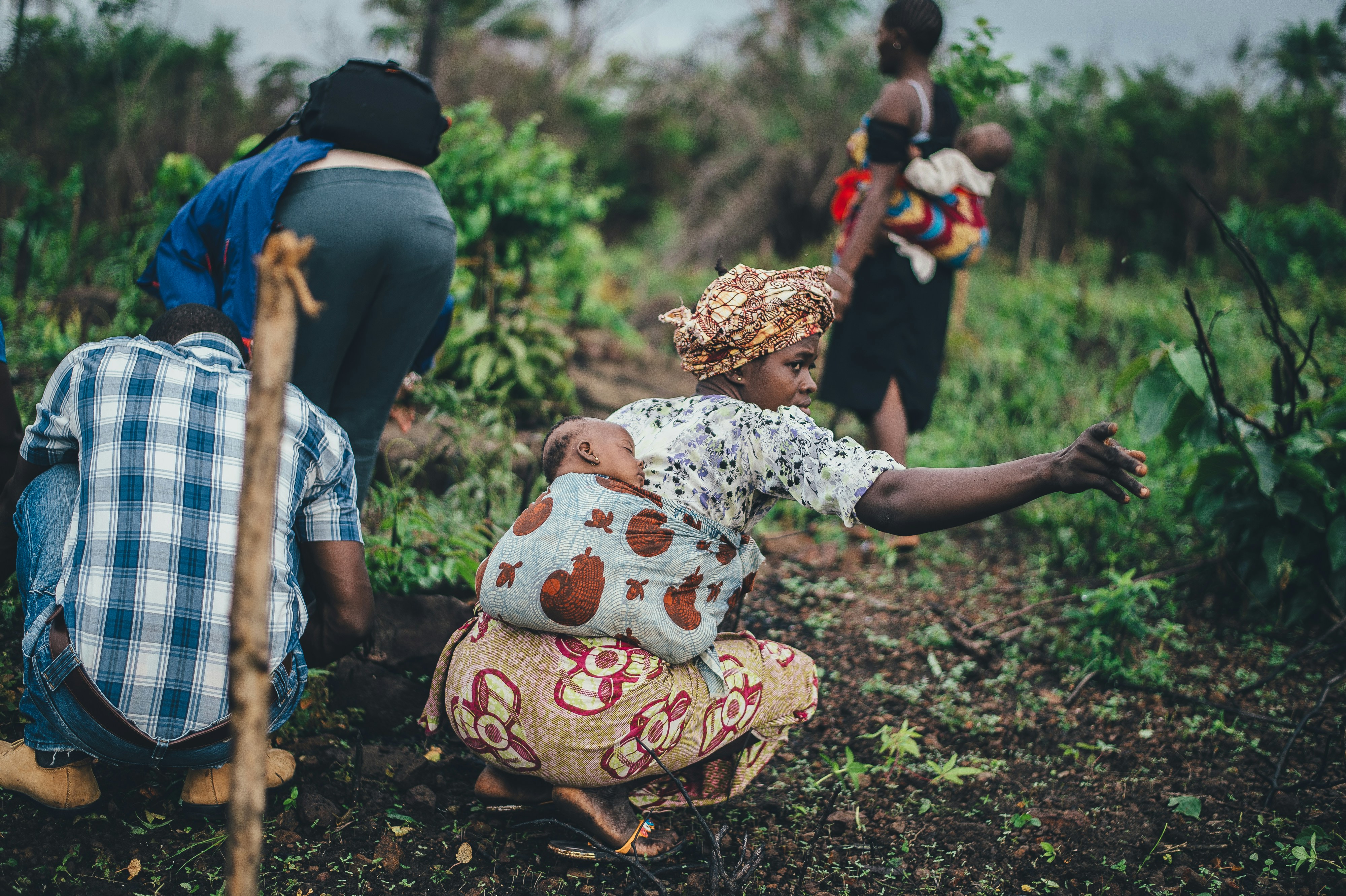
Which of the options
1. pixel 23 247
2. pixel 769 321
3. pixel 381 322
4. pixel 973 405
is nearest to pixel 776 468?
pixel 769 321

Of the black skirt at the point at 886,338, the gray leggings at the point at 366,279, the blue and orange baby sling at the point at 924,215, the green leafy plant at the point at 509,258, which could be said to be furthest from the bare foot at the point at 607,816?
the green leafy plant at the point at 509,258

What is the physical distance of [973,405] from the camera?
519 cm

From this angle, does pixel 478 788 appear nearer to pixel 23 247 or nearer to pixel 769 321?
pixel 769 321

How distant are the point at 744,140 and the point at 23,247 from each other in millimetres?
7298

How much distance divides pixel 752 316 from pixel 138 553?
1237 mm

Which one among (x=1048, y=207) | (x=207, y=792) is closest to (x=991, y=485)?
(x=207, y=792)

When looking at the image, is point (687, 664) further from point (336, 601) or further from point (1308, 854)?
point (1308, 854)

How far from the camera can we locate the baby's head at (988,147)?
3721 millimetres

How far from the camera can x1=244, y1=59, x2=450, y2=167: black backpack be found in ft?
7.98

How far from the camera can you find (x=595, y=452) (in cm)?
190

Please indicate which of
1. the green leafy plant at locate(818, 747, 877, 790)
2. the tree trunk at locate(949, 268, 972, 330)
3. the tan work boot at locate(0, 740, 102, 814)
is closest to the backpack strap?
the tan work boot at locate(0, 740, 102, 814)

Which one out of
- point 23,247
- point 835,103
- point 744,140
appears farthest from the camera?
point 744,140

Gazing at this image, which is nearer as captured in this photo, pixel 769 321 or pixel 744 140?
pixel 769 321

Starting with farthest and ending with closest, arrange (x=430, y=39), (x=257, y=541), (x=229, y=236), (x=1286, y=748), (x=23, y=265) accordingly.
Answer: (x=430, y=39)
(x=23, y=265)
(x=229, y=236)
(x=1286, y=748)
(x=257, y=541)
